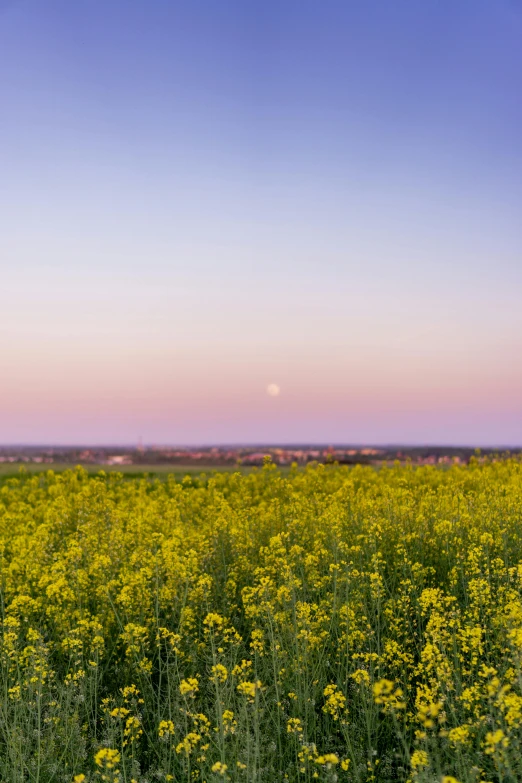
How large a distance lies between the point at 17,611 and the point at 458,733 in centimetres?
489

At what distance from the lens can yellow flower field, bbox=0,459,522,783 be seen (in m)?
4.33

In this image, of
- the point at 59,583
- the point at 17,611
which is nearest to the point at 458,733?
the point at 59,583

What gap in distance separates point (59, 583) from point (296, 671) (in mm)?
2736

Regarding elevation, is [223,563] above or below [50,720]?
above

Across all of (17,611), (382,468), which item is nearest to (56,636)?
(17,611)

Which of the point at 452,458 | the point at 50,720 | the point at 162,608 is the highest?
the point at 452,458

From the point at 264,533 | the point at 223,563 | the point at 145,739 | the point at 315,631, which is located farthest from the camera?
the point at 264,533

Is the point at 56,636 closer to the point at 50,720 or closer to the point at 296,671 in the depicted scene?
the point at 50,720

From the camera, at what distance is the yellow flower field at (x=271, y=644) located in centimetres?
433

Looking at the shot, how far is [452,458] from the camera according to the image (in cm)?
1659

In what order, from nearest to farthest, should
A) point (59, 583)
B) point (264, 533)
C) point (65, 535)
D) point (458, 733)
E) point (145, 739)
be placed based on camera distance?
point (458, 733) < point (145, 739) < point (59, 583) < point (264, 533) < point (65, 535)

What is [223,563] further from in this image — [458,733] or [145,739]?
[458,733]

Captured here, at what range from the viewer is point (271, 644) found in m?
5.11

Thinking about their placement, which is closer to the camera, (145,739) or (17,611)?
(145,739)
